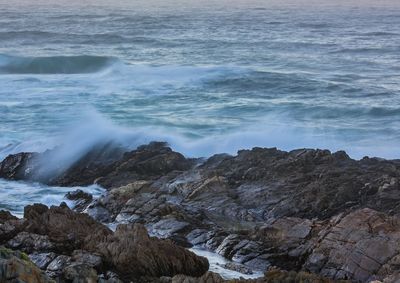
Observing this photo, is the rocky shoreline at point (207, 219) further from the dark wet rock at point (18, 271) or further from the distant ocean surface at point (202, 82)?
the distant ocean surface at point (202, 82)

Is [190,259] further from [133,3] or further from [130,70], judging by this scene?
[133,3]

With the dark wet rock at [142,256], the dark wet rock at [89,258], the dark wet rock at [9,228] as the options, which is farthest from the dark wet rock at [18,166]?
the dark wet rock at [89,258]

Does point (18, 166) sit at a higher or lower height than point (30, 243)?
lower

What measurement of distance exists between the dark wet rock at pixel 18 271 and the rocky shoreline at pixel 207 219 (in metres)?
0.02

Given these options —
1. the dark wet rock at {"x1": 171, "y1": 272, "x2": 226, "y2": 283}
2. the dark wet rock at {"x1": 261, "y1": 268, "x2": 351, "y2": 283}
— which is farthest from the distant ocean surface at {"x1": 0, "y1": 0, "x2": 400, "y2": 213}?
the dark wet rock at {"x1": 261, "y1": 268, "x2": 351, "y2": 283}

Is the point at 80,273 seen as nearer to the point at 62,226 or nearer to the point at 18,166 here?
the point at 62,226

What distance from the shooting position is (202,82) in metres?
35.1

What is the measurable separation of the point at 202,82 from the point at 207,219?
70.1 feet

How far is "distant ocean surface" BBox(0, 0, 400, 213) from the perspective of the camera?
23469mm

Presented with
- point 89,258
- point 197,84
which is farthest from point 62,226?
point 197,84

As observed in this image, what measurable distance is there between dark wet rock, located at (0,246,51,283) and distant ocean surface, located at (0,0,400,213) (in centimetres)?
1109

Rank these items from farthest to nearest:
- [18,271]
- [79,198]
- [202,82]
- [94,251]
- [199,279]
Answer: [202,82] < [79,198] < [94,251] < [199,279] < [18,271]

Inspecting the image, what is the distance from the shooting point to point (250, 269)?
11758mm

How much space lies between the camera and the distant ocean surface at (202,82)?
924 inches
